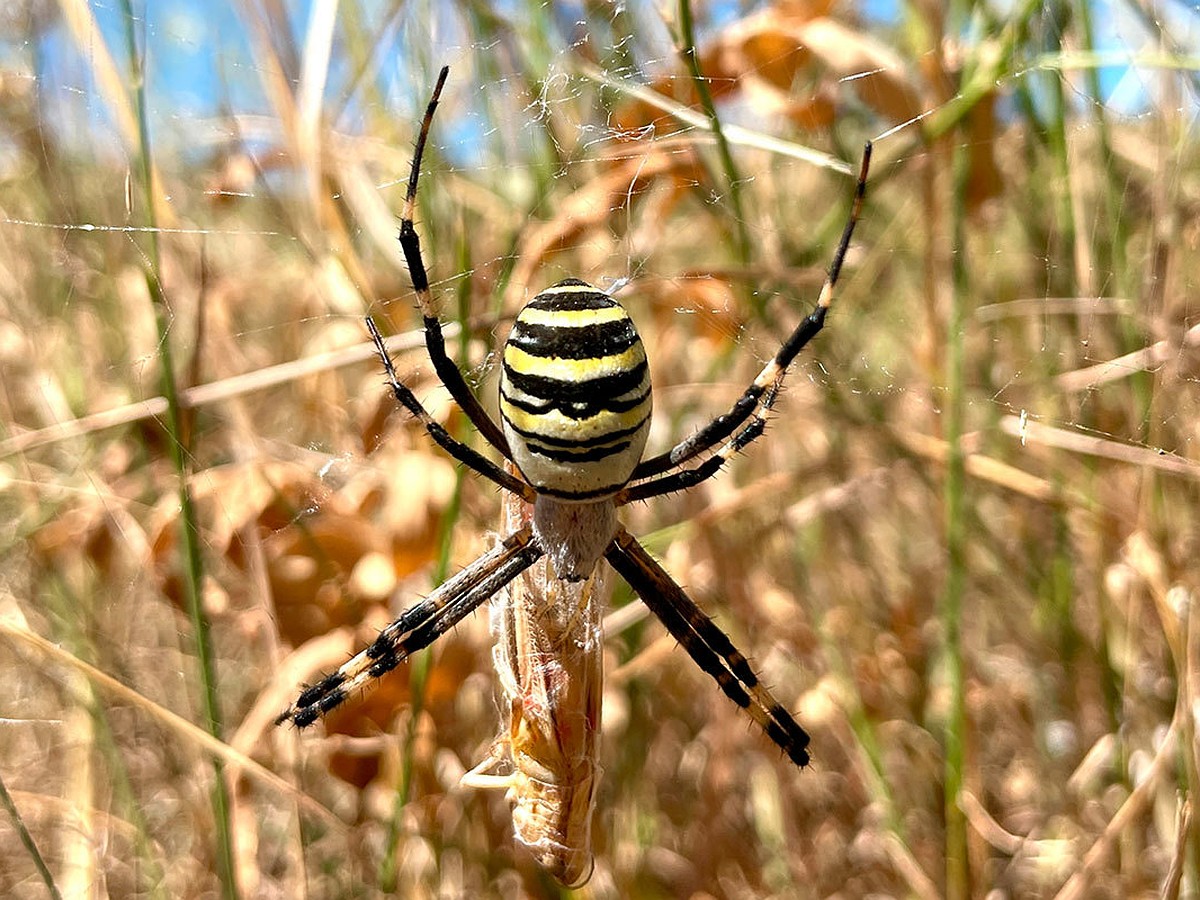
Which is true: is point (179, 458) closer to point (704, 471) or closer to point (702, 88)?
point (704, 471)

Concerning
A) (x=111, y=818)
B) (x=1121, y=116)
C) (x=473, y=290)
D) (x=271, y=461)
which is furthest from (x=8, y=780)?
(x=1121, y=116)

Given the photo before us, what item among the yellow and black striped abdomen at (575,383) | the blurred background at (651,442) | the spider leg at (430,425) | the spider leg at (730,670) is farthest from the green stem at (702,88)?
the spider leg at (730,670)

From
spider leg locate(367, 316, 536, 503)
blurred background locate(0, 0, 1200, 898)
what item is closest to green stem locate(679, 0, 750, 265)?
blurred background locate(0, 0, 1200, 898)

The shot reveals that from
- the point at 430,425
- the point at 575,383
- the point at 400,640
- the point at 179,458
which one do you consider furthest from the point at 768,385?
the point at 179,458

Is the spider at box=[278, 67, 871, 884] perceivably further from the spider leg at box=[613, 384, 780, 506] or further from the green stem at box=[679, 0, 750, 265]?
the green stem at box=[679, 0, 750, 265]

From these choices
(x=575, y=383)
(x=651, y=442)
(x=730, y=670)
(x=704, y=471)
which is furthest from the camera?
(x=651, y=442)

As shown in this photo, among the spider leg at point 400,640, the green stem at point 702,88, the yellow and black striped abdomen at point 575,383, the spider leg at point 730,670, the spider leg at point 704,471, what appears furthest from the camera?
the spider leg at point 730,670

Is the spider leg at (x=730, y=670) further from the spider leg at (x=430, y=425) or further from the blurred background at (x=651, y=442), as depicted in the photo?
the spider leg at (x=430, y=425)
